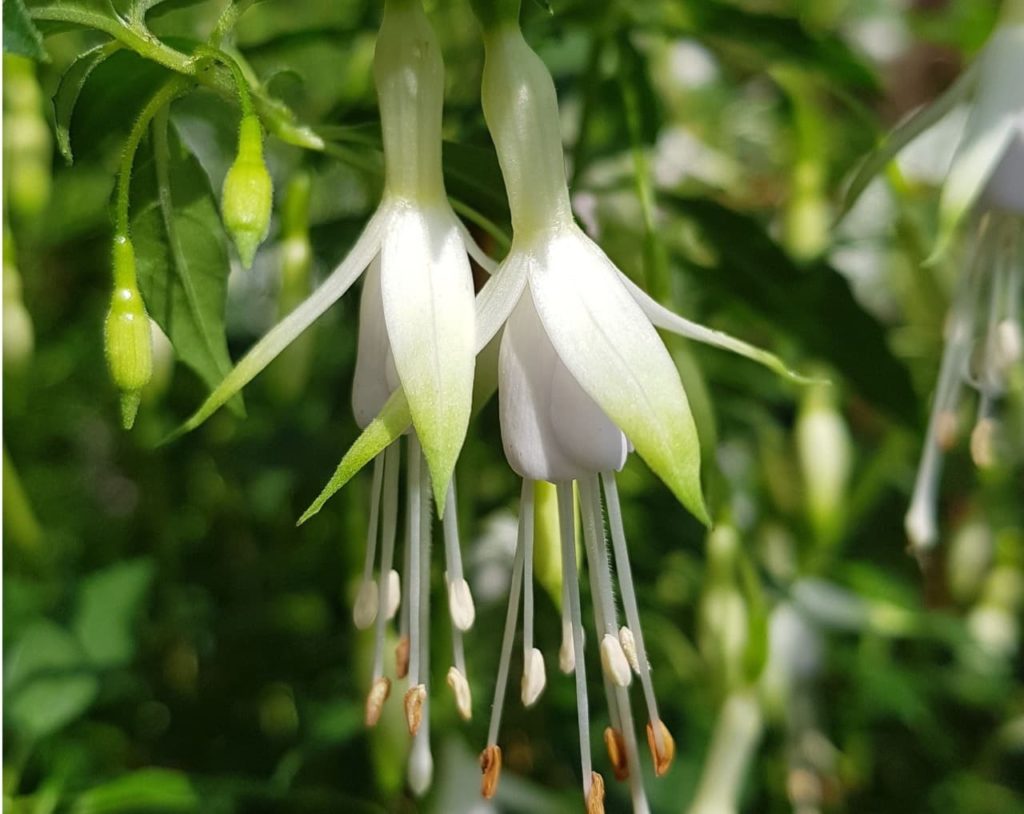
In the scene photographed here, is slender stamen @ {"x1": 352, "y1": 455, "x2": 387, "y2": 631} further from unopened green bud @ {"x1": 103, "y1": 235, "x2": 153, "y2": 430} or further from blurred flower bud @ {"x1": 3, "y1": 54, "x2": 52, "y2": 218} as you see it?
blurred flower bud @ {"x1": 3, "y1": 54, "x2": 52, "y2": 218}

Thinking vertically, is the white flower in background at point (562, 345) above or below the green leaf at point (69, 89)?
below

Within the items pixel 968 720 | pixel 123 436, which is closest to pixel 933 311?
pixel 968 720

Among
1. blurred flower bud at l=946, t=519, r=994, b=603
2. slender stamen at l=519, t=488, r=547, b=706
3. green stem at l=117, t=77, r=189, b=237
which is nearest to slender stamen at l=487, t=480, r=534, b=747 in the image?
slender stamen at l=519, t=488, r=547, b=706

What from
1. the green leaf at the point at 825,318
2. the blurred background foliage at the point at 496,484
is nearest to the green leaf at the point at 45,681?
the blurred background foliage at the point at 496,484

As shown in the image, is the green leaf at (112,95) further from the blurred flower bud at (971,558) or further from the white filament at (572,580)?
the blurred flower bud at (971,558)

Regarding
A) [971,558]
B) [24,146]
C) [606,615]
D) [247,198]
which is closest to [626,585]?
[606,615]

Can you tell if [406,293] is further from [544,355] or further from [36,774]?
[36,774]
